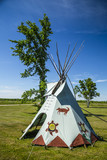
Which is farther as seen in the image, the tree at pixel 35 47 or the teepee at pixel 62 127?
the tree at pixel 35 47

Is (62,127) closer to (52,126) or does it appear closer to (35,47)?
(52,126)

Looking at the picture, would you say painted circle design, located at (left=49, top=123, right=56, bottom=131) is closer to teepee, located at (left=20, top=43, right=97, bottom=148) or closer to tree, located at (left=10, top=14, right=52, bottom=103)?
teepee, located at (left=20, top=43, right=97, bottom=148)

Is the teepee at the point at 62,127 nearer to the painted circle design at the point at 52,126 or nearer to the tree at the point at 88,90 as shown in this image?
the painted circle design at the point at 52,126

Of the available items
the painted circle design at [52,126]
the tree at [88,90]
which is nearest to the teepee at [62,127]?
the painted circle design at [52,126]

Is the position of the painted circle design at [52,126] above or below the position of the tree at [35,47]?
below

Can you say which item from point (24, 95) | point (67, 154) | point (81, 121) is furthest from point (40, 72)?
point (67, 154)

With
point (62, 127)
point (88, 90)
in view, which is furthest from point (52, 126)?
point (88, 90)

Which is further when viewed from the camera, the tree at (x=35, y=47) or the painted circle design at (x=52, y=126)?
the tree at (x=35, y=47)

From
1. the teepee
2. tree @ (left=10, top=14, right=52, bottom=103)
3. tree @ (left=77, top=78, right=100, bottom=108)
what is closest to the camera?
the teepee

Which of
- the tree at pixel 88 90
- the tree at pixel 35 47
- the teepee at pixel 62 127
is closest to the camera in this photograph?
the teepee at pixel 62 127

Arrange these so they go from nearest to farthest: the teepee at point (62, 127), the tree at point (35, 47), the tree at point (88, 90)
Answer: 1. the teepee at point (62, 127)
2. the tree at point (35, 47)
3. the tree at point (88, 90)

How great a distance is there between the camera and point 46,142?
632cm

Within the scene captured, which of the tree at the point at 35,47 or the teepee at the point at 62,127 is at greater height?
the tree at the point at 35,47

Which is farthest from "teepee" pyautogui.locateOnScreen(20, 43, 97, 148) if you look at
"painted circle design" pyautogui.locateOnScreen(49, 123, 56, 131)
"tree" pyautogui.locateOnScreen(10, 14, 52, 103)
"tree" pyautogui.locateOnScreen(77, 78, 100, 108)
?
"tree" pyautogui.locateOnScreen(77, 78, 100, 108)
